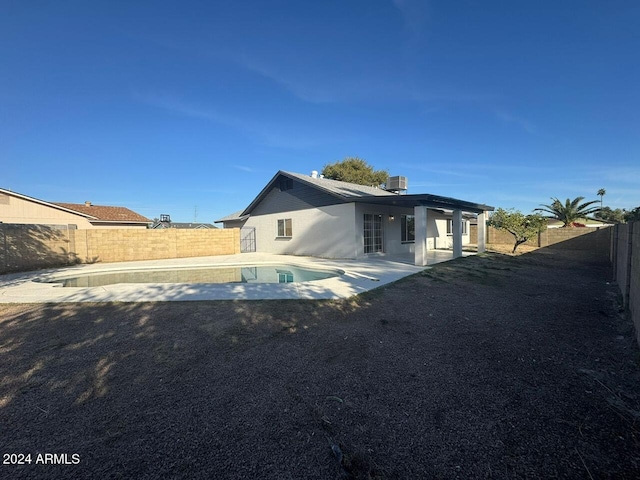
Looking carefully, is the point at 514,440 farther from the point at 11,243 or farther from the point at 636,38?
the point at 11,243

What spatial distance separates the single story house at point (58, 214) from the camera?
20938 mm

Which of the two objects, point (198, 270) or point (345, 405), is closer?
point (345, 405)

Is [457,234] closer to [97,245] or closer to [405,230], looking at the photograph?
[405,230]

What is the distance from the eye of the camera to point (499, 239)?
25016 millimetres

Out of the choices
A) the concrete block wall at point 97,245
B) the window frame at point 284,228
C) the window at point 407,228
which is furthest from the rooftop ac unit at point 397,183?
the concrete block wall at point 97,245

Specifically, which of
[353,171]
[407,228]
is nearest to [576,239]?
[407,228]


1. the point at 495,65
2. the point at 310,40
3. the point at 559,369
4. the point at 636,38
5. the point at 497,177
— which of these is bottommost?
the point at 559,369

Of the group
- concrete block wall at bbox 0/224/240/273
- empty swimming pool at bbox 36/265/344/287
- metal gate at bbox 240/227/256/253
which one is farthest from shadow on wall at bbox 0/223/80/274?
metal gate at bbox 240/227/256/253

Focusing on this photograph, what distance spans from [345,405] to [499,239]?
1078 inches

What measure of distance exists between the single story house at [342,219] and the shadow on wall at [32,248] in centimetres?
1069

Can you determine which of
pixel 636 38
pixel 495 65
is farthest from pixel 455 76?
pixel 636 38

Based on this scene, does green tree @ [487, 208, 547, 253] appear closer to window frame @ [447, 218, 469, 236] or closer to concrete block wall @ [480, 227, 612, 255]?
concrete block wall @ [480, 227, 612, 255]

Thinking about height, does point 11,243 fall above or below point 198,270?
above

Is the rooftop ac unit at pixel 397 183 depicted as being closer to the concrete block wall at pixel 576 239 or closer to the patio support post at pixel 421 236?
the concrete block wall at pixel 576 239
